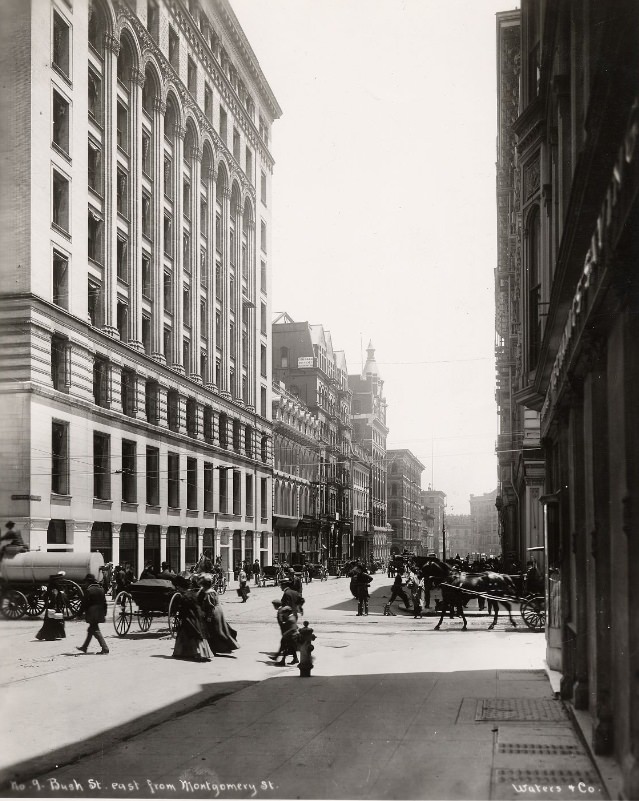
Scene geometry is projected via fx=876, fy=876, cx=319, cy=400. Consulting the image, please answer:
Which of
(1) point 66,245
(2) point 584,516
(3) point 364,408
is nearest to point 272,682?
(2) point 584,516

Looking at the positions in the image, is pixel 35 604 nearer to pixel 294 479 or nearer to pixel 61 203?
pixel 61 203

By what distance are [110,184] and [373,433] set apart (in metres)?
72.2

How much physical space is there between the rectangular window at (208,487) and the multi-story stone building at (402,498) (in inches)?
2910

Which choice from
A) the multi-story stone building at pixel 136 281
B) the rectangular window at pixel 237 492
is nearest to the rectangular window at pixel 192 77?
the multi-story stone building at pixel 136 281

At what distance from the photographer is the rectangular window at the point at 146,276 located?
4069 cm

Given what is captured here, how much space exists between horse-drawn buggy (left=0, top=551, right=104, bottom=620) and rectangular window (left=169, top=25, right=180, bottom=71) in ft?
88.1

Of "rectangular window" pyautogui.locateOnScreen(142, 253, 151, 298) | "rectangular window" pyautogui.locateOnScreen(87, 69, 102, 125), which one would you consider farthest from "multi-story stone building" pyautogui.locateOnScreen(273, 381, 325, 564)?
"rectangular window" pyautogui.locateOnScreen(87, 69, 102, 125)

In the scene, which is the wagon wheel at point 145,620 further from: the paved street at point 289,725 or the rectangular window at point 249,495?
the rectangular window at point 249,495

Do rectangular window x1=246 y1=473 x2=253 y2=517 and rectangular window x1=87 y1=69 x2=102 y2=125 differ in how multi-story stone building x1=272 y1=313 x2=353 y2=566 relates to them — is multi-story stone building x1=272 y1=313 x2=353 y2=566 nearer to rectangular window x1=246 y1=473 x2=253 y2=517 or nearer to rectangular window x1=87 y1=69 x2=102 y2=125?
rectangular window x1=246 y1=473 x2=253 y2=517

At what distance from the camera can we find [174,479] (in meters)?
42.7

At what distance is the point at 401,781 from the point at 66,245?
2438cm

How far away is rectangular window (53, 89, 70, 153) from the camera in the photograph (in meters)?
28.3

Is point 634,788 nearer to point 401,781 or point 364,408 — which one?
point 401,781

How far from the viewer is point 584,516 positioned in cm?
1064
